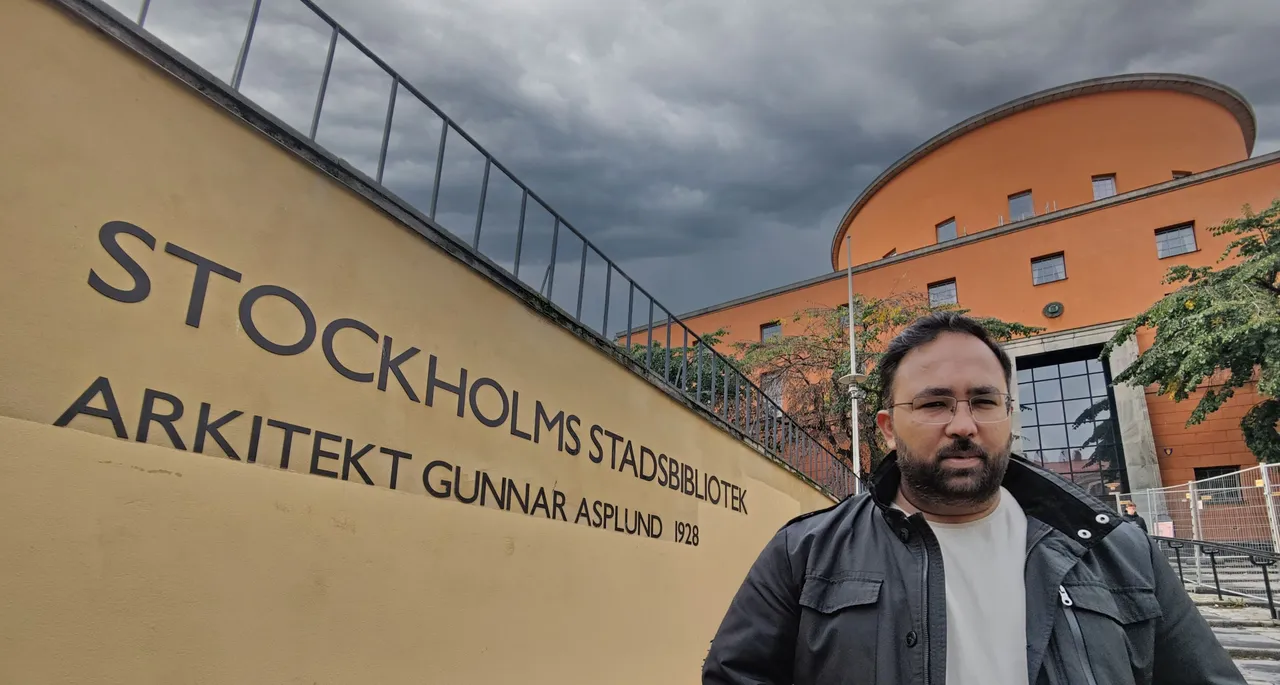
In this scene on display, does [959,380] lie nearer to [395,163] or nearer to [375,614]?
[375,614]

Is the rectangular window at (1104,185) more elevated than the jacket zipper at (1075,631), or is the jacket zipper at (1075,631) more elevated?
the rectangular window at (1104,185)

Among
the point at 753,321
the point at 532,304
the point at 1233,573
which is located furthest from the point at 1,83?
the point at 753,321

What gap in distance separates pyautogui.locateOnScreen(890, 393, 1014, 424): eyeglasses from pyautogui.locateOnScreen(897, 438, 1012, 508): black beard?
7 centimetres

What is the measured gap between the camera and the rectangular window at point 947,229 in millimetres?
26203

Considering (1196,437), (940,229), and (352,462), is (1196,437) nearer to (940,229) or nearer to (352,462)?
(940,229)

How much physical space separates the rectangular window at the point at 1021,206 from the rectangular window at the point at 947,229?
80.1 inches

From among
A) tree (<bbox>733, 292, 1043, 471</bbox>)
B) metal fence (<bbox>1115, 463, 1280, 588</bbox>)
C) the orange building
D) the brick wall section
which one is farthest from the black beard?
the brick wall section

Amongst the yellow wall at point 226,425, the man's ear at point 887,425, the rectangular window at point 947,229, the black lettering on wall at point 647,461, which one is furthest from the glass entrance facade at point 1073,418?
the man's ear at point 887,425

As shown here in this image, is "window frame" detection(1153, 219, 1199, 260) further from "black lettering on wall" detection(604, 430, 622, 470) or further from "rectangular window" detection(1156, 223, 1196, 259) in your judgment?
"black lettering on wall" detection(604, 430, 622, 470)

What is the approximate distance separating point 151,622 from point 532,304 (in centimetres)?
253

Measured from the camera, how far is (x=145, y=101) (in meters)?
2.35

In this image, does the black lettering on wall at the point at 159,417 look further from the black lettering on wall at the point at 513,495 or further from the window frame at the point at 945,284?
the window frame at the point at 945,284

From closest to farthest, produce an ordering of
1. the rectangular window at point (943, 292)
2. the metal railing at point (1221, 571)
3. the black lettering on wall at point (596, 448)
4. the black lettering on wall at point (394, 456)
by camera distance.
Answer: the black lettering on wall at point (394, 456) < the black lettering on wall at point (596, 448) < the metal railing at point (1221, 571) < the rectangular window at point (943, 292)

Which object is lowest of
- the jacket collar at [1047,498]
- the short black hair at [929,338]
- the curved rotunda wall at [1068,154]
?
the jacket collar at [1047,498]
